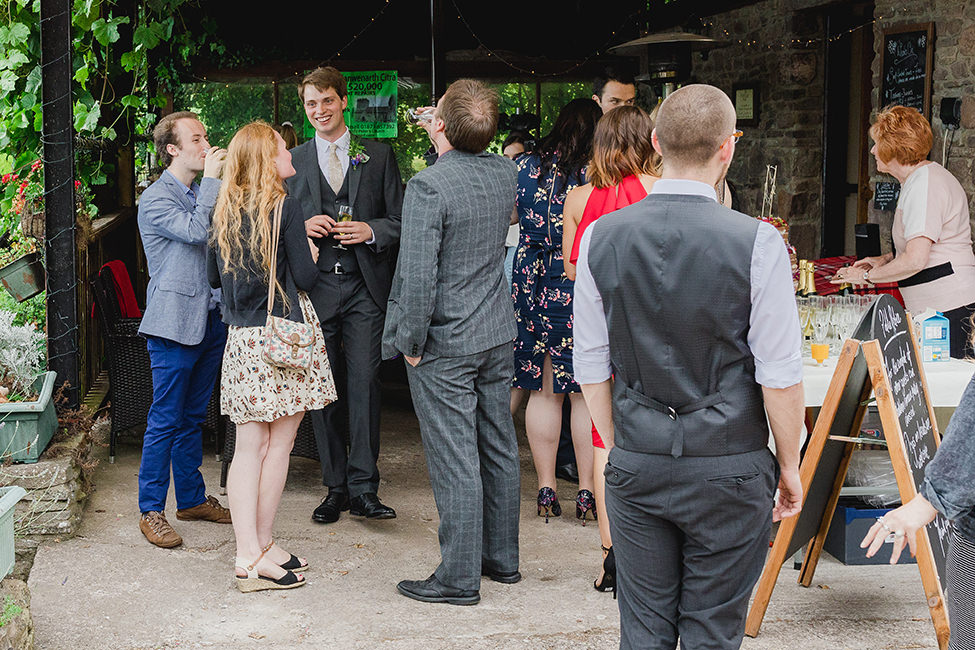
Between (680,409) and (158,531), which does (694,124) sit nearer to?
(680,409)

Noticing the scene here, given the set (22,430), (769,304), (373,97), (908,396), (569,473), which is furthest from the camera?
(373,97)

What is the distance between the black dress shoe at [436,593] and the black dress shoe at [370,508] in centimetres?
78

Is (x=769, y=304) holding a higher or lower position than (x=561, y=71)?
lower

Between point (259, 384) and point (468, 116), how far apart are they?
1163 mm

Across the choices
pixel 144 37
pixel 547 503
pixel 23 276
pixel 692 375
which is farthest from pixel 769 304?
pixel 144 37

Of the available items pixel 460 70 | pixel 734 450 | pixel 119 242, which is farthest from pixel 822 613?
pixel 460 70

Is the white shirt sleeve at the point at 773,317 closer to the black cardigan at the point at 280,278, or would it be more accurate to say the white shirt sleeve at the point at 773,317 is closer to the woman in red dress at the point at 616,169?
the woman in red dress at the point at 616,169

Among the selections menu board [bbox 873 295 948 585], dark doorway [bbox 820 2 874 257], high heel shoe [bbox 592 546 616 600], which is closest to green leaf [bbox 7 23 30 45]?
high heel shoe [bbox 592 546 616 600]

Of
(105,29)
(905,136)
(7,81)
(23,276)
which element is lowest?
(23,276)

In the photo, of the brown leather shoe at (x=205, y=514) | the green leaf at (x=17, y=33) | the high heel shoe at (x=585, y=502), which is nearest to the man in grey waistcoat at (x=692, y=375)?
the high heel shoe at (x=585, y=502)

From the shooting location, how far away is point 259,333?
3.85 meters

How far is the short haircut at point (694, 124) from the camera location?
2373mm

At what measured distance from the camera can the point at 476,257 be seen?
12.3 ft

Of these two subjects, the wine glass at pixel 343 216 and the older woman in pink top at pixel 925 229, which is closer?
the wine glass at pixel 343 216
